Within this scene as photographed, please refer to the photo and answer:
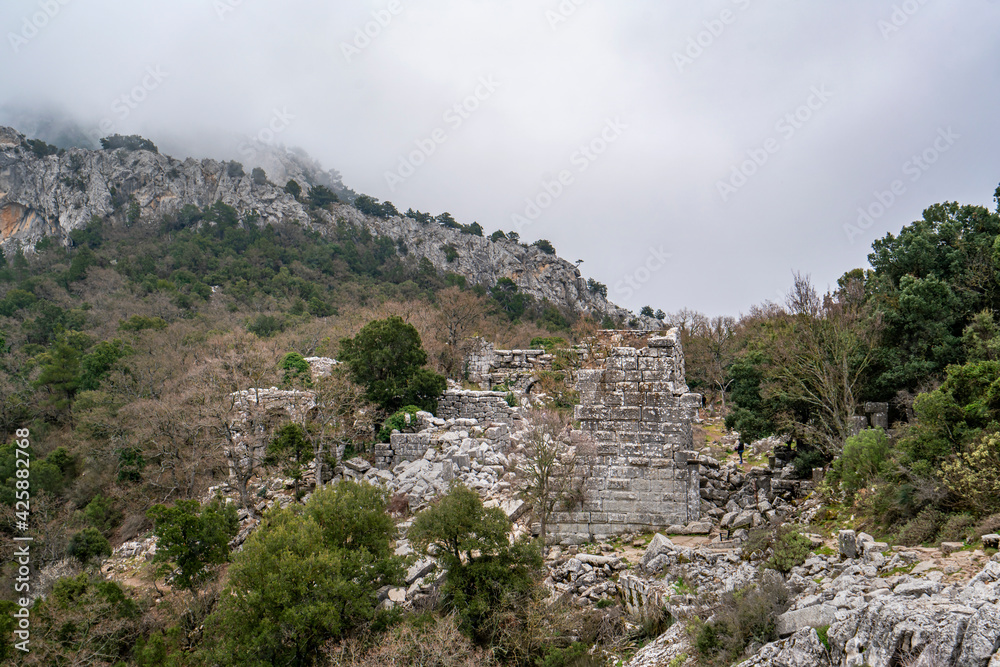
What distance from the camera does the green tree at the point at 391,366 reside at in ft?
54.1

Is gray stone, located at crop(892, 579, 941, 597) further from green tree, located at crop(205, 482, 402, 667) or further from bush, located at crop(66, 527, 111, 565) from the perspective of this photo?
bush, located at crop(66, 527, 111, 565)

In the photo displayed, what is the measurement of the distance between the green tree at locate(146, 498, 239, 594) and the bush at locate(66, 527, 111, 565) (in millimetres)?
4106

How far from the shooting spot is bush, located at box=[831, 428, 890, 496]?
Answer: 7.88 metres

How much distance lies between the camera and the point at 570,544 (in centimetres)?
875

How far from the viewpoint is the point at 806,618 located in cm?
469

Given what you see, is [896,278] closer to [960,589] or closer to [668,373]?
[668,373]

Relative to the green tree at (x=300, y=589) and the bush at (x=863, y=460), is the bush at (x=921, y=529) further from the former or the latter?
the green tree at (x=300, y=589)

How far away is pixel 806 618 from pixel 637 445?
3.93 m

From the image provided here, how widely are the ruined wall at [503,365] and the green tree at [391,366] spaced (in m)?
5.86

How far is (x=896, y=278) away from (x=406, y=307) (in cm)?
2004

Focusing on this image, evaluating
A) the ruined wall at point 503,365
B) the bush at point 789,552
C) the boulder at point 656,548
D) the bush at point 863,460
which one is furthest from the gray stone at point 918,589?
the ruined wall at point 503,365

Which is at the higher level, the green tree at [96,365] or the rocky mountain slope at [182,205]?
the rocky mountain slope at [182,205]

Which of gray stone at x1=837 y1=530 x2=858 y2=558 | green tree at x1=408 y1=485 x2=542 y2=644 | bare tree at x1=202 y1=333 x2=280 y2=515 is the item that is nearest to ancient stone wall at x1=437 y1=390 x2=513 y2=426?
bare tree at x1=202 y1=333 x2=280 y2=515

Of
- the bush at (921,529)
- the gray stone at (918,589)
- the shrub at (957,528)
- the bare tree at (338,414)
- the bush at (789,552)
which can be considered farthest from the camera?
the bare tree at (338,414)
